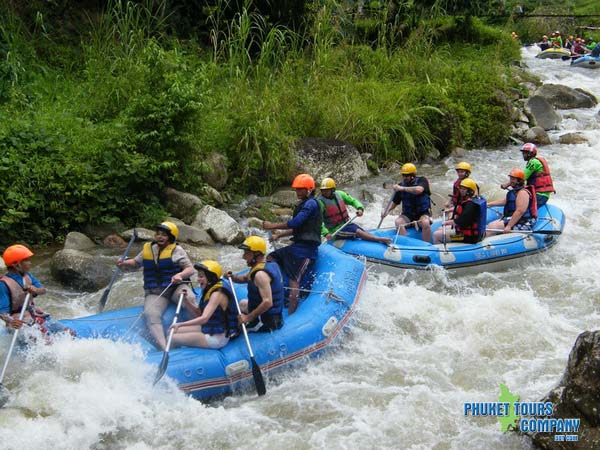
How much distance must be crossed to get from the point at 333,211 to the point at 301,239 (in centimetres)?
126

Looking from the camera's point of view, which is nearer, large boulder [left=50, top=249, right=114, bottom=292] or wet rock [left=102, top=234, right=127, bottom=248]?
large boulder [left=50, top=249, right=114, bottom=292]

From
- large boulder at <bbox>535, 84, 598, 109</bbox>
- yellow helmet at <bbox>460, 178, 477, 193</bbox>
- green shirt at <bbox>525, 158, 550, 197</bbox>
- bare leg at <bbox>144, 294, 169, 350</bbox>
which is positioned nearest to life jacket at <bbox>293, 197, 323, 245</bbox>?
bare leg at <bbox>144, 294, 169, 350</bbox>

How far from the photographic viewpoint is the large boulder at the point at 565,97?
60.5ft

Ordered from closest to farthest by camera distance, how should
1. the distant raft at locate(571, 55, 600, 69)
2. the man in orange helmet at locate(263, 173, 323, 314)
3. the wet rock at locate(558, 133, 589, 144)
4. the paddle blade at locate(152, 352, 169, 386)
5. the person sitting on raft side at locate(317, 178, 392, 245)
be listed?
the paddle blade at locate(152, 352, 169, 386), the man in orange helmet at locate(263, 173, 323, 314), the person sitting on raft side at locate(317, 178, 392, 245), the wet rock at locate(558, 133, 589, 144), the distant raft at locate(571, 55, 600, 69)

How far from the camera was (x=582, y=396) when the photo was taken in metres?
4.41

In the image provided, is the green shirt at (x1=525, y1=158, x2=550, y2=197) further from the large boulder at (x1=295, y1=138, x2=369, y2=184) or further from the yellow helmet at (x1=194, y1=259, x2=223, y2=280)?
the yellow helmet at (x1=194, y1=259, x2=223, y2=280)

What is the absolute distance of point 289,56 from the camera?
42.2 ft

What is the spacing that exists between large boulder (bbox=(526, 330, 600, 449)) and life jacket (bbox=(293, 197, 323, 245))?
3.25 m

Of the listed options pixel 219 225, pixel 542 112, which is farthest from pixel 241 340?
pixel 542 112

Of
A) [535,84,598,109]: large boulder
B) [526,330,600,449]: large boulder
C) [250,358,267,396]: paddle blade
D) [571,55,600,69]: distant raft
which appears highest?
[526,330,600,449]: large boulder

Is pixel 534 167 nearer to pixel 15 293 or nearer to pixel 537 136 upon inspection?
pixel 537 136

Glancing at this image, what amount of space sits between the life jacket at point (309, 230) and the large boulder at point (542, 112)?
10885mm

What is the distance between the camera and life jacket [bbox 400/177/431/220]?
911 centimetres

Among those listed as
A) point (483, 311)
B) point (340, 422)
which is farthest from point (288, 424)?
point (483, 311)
